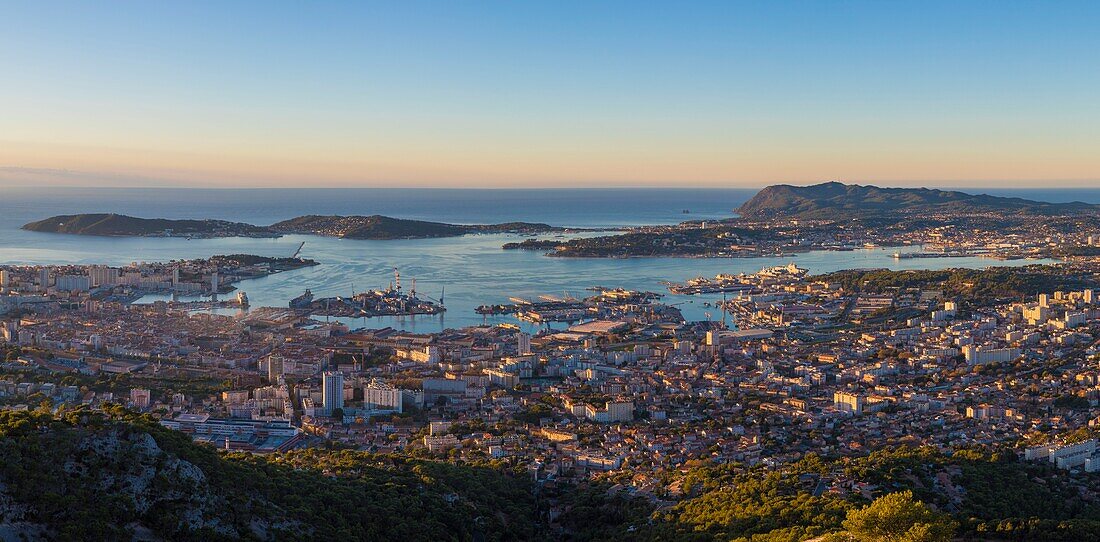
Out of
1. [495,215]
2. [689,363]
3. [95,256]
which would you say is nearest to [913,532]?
[689,363]

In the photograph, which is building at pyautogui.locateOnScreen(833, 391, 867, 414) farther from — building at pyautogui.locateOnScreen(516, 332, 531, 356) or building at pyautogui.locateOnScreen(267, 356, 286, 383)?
building at pyautogui.locateOnScreen(267, 356, 286, 383)

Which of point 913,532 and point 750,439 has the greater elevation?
point 913,532

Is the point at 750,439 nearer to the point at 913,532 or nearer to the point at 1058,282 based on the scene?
the point at 913,532

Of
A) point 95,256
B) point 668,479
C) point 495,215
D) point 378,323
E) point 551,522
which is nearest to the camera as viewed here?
point 551,522

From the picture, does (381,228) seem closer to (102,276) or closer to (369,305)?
(102,276)

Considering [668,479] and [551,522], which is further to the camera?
[668,479]

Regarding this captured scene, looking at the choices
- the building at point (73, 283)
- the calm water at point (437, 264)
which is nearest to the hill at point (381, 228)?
the calm water at point (437, 264)

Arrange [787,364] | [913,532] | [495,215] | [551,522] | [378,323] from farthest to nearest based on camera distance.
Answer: [495,215], [378,323], [787,364], [551,522], [913,532]

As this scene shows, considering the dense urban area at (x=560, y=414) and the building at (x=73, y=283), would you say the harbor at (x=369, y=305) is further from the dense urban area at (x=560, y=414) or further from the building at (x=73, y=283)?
the building at (x=73, y=283)
